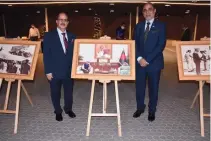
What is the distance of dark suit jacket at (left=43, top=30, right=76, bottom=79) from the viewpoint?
134 inches

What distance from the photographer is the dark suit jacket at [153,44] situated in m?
3.46

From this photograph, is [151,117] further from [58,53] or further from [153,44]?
[58,53]

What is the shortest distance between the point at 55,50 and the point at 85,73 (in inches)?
24.4

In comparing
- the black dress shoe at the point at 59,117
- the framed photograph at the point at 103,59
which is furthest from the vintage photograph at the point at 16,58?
the black dress shoe at the point at 59,117

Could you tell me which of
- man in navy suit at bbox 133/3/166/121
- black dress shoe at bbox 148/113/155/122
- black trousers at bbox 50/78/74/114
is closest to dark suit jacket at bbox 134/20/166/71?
man in navy suit at bbox 133/3/166/121

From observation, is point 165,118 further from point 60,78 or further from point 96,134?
point 60,78

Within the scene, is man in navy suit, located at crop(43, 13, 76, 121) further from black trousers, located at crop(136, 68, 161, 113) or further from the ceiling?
the ceiling

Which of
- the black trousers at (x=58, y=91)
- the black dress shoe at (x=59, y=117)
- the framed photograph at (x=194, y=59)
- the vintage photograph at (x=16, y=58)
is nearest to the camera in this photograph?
the framed photograph at (x=194, y=59)

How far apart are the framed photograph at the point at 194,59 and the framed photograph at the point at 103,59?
71cm

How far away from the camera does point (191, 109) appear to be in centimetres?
425

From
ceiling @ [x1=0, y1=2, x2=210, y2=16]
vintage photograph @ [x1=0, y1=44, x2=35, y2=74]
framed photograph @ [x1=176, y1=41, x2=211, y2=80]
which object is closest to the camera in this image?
framed photograph @ [x1=176, y1=41, x2=211, y2=80]

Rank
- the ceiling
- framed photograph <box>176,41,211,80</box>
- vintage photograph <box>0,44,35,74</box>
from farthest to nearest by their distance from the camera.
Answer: the ceiling < vintage photograph <box>0,44,35,74</box> < framed photograph <box>176,41,211,80</box>

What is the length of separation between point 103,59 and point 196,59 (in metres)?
1.33

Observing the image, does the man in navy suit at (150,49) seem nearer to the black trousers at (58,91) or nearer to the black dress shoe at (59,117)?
the black trousers at (58,91)
